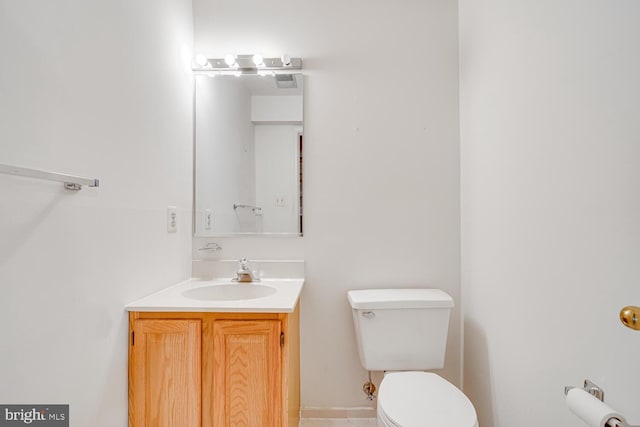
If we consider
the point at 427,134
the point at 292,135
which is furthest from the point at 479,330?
the point at 292,135

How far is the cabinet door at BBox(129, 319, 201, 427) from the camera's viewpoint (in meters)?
1.22

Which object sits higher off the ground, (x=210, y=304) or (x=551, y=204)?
(x=551, y=204)

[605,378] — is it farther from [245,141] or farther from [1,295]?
[245,141]

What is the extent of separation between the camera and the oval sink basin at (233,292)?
161cm

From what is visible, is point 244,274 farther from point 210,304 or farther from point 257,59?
point 257,59

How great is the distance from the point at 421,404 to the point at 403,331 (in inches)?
14.9

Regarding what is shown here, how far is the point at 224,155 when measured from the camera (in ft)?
6.01

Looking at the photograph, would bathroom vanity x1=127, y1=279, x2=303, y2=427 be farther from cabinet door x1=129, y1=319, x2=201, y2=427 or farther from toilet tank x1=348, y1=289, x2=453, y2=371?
toilet tank x1=348, y1=289, x2=453, y2=371

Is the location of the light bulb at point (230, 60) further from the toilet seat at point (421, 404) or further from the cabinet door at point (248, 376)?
the toilet seat at point (421, 404)

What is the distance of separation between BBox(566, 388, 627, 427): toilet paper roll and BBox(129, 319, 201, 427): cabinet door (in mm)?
1169

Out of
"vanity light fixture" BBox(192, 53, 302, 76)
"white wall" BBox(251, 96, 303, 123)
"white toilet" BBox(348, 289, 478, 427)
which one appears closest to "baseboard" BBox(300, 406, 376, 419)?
"white toilet" BBox(348, 289, 478, 427)

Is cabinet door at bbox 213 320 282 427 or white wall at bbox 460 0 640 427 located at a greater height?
white wall at bbox 460 0 640 427

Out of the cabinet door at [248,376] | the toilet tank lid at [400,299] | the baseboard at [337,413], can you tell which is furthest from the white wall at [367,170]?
the cabinet door at [248,376]

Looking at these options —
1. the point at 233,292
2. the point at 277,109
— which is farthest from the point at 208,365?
the point at 277,109
